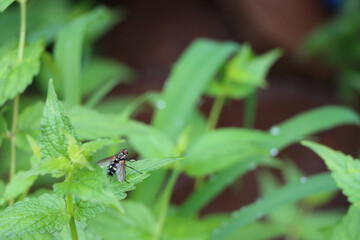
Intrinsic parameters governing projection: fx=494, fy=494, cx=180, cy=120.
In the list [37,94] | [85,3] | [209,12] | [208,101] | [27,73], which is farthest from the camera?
[209,12]

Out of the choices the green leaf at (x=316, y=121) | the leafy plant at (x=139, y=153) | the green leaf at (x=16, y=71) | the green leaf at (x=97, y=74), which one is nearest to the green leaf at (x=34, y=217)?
the leafy plant at (x=139, y=153)

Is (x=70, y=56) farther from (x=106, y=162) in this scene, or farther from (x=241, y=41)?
(x=241, y=41)

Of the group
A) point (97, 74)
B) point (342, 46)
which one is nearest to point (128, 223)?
point (97, 74)

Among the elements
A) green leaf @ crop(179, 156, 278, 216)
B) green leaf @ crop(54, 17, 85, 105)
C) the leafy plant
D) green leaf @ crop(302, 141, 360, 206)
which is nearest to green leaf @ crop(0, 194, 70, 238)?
the leafy plant

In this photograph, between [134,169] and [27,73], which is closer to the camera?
[134,169]

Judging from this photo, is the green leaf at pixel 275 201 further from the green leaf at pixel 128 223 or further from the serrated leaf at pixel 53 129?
the serrated leaf at pixel 53 129

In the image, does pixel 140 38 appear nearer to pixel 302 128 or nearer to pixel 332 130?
pixel 332 130

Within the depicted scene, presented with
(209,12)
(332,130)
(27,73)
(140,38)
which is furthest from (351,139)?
(27,73)
